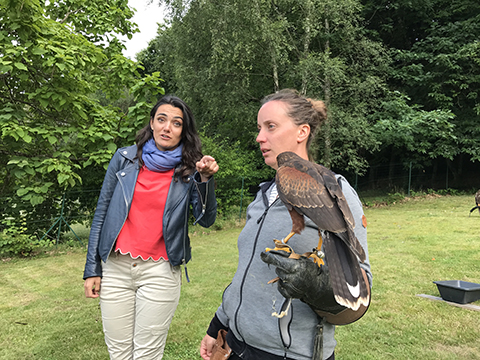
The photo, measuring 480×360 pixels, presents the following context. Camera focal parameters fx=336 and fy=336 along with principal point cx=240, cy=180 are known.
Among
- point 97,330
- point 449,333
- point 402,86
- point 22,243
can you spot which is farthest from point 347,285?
point 402,86

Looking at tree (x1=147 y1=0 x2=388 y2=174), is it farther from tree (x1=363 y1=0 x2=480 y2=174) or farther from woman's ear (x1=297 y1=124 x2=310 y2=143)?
woman's ear (x1=297 y1=124 x2=310 y2=143)

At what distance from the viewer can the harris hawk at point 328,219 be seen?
104cm

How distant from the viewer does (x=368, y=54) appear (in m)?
15.0

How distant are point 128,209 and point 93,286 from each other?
0.54 metres

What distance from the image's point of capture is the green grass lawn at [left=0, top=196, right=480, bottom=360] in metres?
3.71

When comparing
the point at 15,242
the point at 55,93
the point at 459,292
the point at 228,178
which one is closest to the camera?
the point at 459,292

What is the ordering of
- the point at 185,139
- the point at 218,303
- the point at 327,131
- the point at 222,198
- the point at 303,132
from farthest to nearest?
1. the point at 327,131
2. the point at 222,198
3. the point at 218,303
4. the point at 185,139
5. the point at 303,132

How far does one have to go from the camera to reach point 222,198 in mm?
12258

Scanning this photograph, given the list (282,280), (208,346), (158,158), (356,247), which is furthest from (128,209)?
(356,247)

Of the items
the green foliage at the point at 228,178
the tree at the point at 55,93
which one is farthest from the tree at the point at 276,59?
the tree at the point at 55,93

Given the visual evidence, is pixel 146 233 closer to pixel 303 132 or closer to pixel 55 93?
pixel 303 132

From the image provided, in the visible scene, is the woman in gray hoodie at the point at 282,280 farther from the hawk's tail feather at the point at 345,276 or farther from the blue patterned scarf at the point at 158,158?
the blue patterned scarf at the point at 158,158

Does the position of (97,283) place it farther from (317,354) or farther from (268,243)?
(317,354)

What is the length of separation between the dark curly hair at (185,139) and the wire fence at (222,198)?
6965mm
